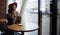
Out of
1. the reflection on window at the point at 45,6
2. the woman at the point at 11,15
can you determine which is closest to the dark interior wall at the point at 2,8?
the woman at the point at 11,15

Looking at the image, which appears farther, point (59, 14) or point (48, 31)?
point (48, 31)

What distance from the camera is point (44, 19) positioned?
135 inches

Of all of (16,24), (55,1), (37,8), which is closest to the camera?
(16,24)

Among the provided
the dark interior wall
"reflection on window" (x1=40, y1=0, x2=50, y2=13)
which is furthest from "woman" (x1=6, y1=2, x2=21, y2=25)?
"reflection on window" (x1=40, y1=0, x2=50, y2=13)

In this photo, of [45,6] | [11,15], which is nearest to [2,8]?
[11,15]

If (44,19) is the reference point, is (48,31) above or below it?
below

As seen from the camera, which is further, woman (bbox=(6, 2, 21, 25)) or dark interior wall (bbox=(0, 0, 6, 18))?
dark interior wall (bbox=(0, 0, 6, 18))

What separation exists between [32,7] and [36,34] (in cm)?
78

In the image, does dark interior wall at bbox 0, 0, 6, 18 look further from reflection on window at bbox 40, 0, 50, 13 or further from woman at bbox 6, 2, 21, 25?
reflection on window at bbox 40, 0, 50, 13

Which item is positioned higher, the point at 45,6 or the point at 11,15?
the point at 45,6

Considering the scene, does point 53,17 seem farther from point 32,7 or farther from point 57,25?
point 32,7

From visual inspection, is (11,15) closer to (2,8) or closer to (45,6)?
(2,8)

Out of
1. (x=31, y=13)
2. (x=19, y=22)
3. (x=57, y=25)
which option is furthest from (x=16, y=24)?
(x=57, y=25)

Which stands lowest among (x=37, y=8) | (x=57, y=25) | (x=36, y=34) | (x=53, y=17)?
(x=36, y=34)
